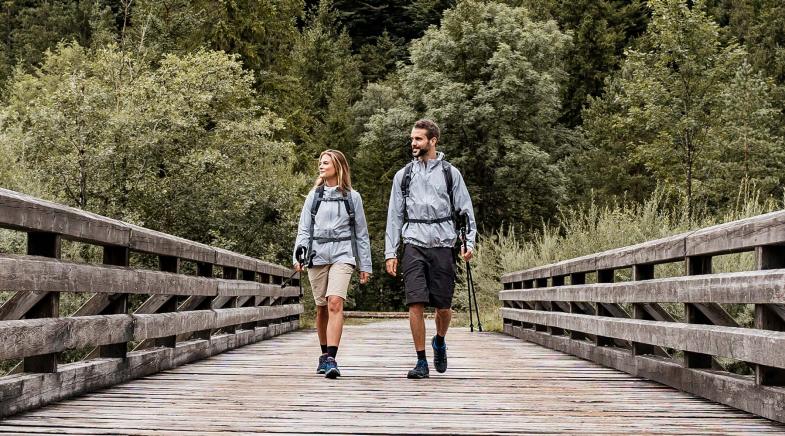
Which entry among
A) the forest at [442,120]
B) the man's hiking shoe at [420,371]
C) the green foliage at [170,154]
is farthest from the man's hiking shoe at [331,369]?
the green foliage at [170,154]

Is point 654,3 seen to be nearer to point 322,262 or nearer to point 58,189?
point 58,189

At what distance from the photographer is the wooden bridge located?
496cm

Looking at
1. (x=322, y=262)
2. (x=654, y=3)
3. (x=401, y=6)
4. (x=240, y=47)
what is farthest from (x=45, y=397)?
(x=401, y=6)

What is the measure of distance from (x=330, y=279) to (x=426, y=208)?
1.05 metres

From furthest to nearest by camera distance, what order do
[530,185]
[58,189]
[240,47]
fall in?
[530,185] → [240,47] → [58,189]

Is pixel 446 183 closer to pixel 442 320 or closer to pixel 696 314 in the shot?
pixel 442 320

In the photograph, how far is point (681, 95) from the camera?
A: 31.1m

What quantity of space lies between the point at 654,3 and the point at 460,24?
14598mm

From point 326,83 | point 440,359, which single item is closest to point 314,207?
point 440,359

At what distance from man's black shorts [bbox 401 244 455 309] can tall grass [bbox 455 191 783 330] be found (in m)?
3.20

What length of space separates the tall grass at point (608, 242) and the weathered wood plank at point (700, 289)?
1.73 meters

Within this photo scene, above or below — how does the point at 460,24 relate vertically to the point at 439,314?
above

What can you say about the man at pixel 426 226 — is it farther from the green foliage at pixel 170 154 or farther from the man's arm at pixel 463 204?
the green foliage at pixel 170 154

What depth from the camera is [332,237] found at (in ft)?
26.9
